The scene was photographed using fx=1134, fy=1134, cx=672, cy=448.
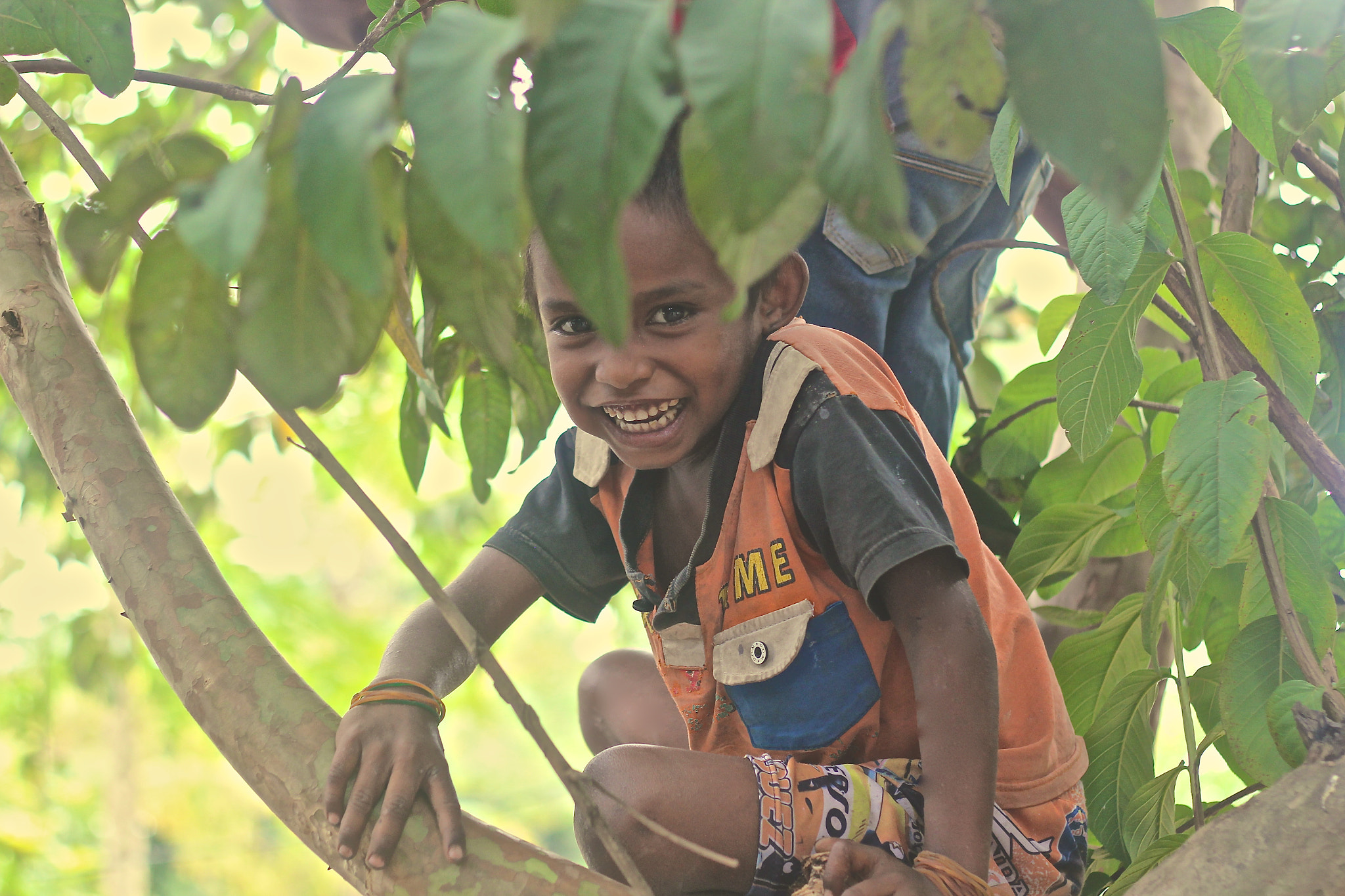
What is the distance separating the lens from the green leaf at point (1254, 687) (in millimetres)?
793

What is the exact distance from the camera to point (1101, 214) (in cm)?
73

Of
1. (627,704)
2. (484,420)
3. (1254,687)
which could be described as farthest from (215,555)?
(1254,687)

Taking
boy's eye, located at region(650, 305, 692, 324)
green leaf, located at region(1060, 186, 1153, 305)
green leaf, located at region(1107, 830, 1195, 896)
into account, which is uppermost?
boy's eye, located at region(650, 305, 692, 324)

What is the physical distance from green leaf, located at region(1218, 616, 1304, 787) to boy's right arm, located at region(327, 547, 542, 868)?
545mm

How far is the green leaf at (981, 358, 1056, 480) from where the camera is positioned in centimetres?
129

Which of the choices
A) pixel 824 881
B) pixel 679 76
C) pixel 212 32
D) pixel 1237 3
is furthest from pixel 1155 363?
pixel 212 32

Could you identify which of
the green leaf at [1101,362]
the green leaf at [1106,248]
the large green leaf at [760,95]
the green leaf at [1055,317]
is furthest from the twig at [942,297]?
the large green leaf at [760,95]

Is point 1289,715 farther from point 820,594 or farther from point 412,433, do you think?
point 412,433

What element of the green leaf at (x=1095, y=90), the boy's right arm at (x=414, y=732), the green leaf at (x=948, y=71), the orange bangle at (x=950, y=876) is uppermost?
the green leaf at (x=948, y=71)

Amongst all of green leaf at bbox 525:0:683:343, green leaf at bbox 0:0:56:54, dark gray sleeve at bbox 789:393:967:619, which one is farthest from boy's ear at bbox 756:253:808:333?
green leaf at bbox 525:0:683:343

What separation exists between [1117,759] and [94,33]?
36.4 inches

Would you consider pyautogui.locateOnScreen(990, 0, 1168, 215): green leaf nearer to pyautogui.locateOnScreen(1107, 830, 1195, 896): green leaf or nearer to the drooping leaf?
pyautogui.locateOnScreen(1107, 830, 1195, 896): green leaf

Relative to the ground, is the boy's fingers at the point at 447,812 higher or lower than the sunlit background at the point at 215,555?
lower

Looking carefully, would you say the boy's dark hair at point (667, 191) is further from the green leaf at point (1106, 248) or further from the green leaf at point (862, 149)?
the green leaf at point (862, 149)
